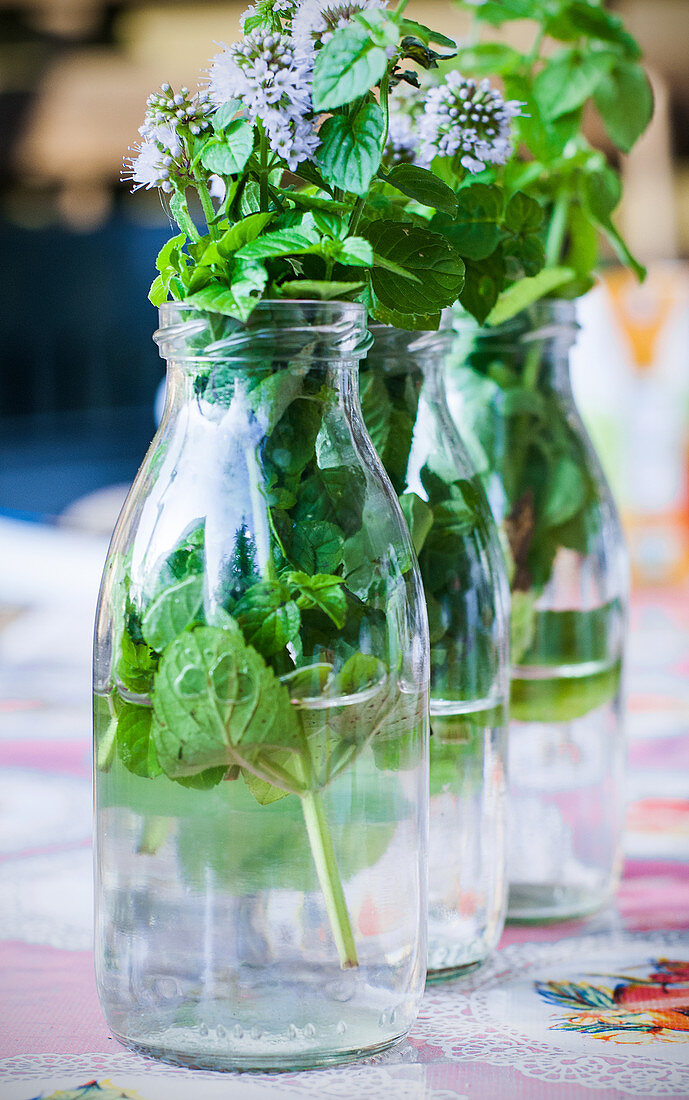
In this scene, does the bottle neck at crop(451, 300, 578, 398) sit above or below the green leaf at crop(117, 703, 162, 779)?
above

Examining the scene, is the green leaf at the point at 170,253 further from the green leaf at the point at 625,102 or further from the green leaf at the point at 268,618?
the green leaf at the point at 625,102

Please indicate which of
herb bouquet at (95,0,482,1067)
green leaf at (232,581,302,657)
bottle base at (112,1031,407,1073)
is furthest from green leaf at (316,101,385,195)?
bottle base at (112,1031,407,1073)

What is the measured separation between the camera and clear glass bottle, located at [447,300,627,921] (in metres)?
0.46

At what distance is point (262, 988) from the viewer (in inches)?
11.9

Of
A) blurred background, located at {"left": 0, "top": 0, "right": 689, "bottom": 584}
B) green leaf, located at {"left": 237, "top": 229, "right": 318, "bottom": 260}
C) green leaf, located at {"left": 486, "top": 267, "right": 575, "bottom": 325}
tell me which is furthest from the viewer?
blurred background, located at {"left": 0, "top": 0, "right": 689, "bottom": 584}

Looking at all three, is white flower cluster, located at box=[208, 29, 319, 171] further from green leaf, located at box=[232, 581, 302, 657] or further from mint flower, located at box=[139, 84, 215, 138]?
green leaf, located at box=[232, 581, 302, 657]

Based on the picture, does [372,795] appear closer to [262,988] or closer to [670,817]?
[262,988]

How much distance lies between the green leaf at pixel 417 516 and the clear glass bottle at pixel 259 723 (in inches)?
1.9

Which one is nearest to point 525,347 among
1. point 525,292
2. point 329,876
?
point 525,292

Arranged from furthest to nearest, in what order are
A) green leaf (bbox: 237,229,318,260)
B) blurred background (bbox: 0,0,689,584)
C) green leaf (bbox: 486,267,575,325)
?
blurred background (bbox: 0,0,689,584), green leaf (bbox: 486,267,575,325), green leaf (bbox: 237,229,318,260)

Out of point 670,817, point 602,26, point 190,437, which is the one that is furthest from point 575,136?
point 670,817

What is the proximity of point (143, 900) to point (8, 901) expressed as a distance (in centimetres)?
17

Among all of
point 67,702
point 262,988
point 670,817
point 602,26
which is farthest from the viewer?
point 67,702

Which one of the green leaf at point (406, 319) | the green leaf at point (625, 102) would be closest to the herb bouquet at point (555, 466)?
the green leaf at point (625, 102)
